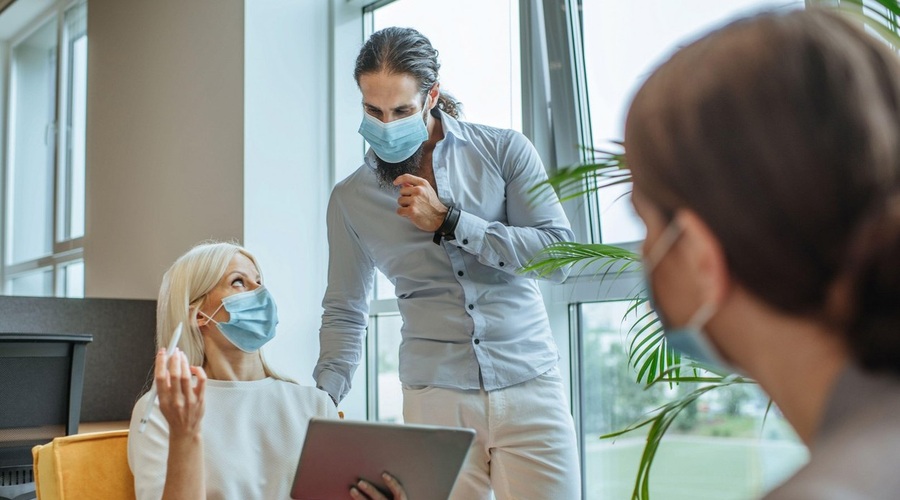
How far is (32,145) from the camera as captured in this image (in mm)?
5934

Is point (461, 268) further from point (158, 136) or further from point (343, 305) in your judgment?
point (158, 136)

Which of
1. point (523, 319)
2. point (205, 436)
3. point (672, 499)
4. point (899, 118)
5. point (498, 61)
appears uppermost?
point (498, 61)

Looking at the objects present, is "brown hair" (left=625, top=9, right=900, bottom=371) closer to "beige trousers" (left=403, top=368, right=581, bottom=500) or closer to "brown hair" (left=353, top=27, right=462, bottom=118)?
"beige trousers" (left=403, top=368, right=581, bottom=500)

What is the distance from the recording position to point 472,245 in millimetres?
1866

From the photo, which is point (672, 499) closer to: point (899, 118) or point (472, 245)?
point (472, 245)

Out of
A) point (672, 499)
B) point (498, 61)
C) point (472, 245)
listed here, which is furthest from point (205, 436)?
point (498, 61)

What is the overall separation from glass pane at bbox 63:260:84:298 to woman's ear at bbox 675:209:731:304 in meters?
4.95

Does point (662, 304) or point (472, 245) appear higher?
point (472, 245)

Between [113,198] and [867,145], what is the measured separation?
4010mm

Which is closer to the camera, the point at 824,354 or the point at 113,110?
the point at 824,354

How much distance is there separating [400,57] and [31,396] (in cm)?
142

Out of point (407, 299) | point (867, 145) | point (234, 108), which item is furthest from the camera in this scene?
point (234, 108)

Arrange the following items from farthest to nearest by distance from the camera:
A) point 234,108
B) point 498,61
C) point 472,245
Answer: point 234,108 → point 498,61 → point 472,245

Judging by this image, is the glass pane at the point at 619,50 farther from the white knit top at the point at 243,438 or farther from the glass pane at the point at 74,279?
the glass pane at the point at 74,279
